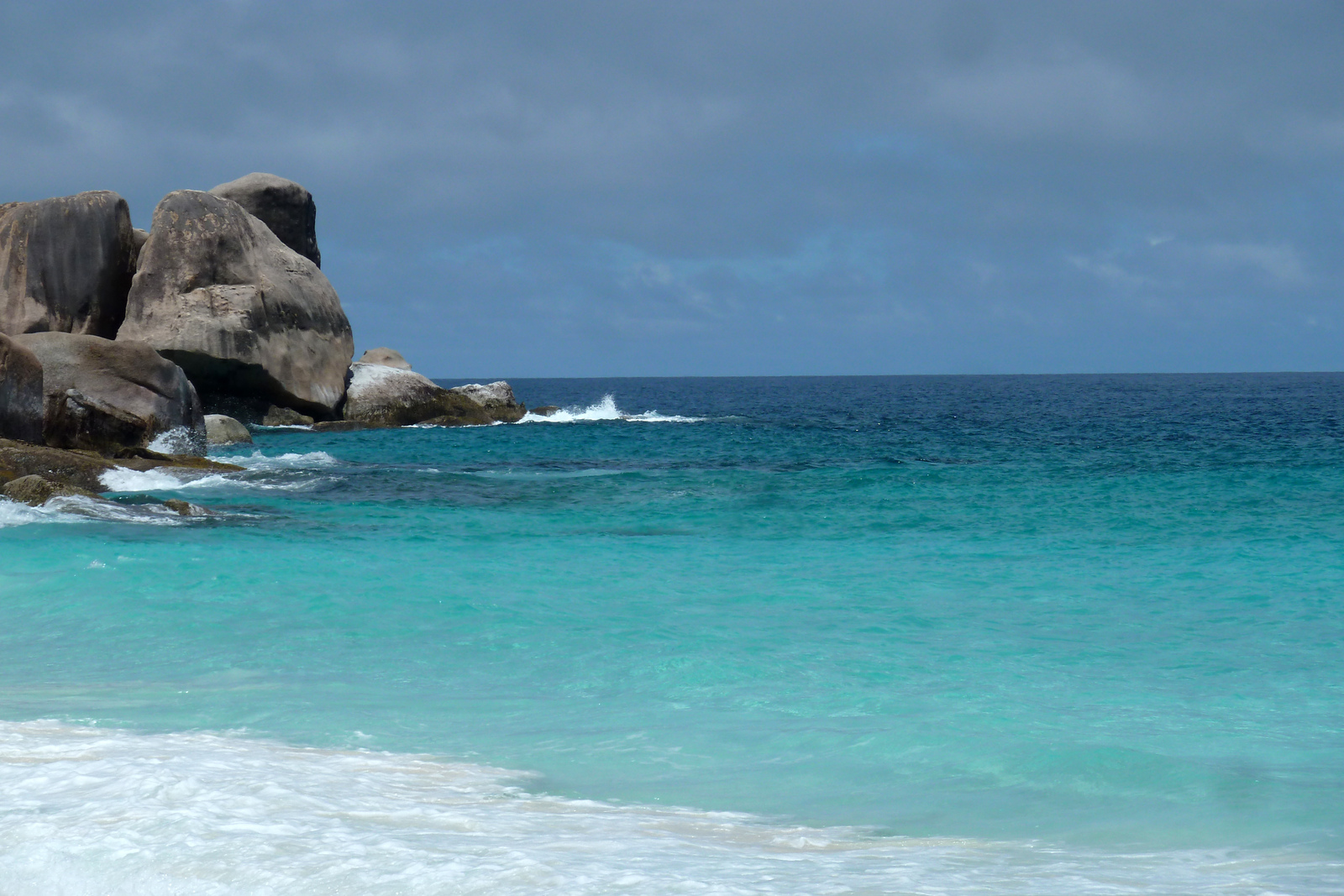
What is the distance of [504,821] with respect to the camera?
4297 mm

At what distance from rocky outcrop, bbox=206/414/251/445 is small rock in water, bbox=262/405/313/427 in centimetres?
538

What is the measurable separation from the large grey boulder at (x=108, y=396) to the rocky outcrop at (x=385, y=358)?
69.6 ft

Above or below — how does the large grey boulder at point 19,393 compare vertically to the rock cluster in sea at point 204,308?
below

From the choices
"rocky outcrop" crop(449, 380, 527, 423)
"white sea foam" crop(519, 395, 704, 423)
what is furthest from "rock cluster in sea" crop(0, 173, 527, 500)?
"white sea foam" crop(519, 395, 704, 423)

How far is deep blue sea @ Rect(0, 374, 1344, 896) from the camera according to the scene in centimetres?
388

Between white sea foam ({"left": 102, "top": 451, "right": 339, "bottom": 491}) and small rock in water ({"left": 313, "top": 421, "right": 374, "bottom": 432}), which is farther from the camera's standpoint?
small rock in water ({"left": 313, "top": 421, "right": 374, "bottom": 432})

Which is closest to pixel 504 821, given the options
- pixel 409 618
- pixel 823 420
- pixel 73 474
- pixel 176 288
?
pixel 409 618

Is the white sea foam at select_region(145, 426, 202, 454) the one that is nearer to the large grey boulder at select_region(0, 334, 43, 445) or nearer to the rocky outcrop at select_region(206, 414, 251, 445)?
the large grey boulder at select_region(0, 334, 43, 445)

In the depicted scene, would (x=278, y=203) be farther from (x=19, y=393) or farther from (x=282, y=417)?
(x=19, y=393)

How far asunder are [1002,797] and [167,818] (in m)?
3.62

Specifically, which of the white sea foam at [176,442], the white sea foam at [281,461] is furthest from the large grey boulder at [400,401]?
the white sea foam at [176,442]

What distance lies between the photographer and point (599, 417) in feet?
150

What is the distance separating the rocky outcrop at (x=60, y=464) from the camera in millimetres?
15625

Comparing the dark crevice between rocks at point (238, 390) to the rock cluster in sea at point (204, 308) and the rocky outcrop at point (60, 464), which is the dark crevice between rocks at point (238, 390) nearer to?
the rock cluster in sea at point (204, 308)
